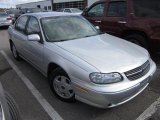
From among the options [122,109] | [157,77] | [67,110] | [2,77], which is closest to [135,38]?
[157,77]

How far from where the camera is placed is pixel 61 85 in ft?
12.6

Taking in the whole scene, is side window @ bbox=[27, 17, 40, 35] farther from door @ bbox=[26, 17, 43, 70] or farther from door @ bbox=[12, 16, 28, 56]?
door @ bbox=[12, 16, 28, 56]

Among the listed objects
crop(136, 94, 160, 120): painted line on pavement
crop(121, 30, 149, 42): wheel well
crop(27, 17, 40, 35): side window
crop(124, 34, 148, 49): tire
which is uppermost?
crop(27, 17, 40, 35): side window

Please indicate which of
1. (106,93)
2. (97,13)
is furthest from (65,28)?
(97,13)

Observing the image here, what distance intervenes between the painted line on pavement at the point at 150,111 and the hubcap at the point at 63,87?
1209mm

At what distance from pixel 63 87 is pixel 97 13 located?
384 cm

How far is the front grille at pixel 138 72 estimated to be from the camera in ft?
10.8

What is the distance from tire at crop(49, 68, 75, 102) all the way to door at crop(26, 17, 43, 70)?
1.97 feet

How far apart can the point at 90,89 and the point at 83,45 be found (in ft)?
3.75

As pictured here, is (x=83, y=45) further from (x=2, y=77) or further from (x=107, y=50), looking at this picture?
(x=2, y=77)

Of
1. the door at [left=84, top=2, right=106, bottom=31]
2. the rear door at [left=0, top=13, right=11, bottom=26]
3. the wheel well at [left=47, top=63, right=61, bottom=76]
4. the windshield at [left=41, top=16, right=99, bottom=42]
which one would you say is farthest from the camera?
the rear door at [left=0, top=13, right=11, bottom=26]

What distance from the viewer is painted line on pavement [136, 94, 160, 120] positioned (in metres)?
3.42

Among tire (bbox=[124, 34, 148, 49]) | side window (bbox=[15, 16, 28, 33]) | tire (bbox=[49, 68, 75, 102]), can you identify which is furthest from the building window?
tire (bbox=[49, 68, 75, 102])

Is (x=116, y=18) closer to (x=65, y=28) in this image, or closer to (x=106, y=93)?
(x=65, y=28)
